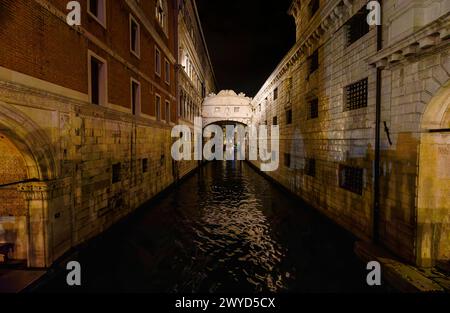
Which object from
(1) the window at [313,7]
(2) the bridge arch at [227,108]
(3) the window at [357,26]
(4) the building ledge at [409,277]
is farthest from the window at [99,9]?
(2) the bridge arch at [227,108]

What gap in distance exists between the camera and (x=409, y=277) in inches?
244

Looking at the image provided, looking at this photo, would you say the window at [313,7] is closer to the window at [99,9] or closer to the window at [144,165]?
the window at [99,9]

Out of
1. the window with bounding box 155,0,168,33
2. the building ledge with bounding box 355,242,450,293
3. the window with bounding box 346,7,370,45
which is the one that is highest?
the window with bounding box 155,0,168,33

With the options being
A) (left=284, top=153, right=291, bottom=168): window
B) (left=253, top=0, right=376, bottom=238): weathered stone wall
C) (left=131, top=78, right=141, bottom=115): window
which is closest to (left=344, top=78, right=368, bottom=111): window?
(left=253, top=0, right=376, bottom=238): weathered stone wall

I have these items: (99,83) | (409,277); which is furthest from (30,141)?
(409,277)

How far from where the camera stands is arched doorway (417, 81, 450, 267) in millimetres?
6555

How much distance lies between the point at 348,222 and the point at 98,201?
954 cm

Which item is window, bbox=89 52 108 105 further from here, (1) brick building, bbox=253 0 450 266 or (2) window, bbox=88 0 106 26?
(1) brick building, bbox=253 0 450 266

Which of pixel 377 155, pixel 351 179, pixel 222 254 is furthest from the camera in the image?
pixel 351 179

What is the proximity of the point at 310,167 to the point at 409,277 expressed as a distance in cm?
860

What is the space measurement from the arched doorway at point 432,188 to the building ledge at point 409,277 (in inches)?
14.5

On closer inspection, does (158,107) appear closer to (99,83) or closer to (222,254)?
(99,83)

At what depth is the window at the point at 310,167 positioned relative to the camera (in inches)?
548

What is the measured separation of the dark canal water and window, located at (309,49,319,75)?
7.44 meters
